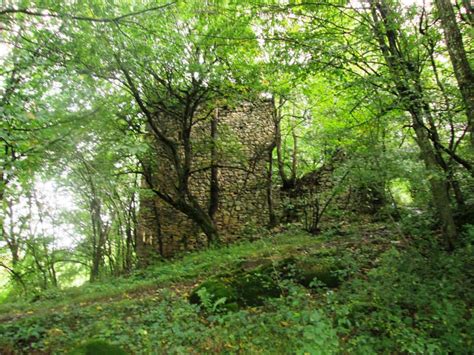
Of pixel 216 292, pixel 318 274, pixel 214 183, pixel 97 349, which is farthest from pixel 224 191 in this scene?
pixel 97 349

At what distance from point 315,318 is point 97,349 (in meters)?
2.08

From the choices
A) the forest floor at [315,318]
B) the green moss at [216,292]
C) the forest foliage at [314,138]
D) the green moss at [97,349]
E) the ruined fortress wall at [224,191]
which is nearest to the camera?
the green moss at [97,349]

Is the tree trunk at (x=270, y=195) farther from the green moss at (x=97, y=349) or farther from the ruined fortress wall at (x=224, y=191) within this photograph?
the green moss at (x=97, y=349)

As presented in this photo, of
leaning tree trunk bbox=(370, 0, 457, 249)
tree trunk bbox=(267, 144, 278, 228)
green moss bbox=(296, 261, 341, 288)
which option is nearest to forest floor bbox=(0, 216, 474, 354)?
green moss bbox=(296, 261, 341, 288)

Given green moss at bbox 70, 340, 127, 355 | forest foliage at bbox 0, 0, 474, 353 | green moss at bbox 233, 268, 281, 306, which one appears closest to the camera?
green moss at bbox 70, 340, 127, 355

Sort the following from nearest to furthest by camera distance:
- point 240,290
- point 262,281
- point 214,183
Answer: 1. point 240,290
2. point 262,281
3. point 214,183

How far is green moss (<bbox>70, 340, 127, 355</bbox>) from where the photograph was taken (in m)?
3.19

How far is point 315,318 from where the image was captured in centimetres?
302

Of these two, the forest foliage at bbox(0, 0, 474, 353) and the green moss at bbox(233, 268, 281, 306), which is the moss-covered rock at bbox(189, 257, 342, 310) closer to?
the green moss at bbox(233, 268, 281, 306)

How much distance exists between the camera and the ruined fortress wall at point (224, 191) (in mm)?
11102

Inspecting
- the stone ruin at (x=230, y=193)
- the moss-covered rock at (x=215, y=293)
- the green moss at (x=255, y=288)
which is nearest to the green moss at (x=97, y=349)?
the moss-covered rock at (x=215, y=293)

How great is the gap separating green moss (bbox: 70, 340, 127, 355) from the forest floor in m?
0.28

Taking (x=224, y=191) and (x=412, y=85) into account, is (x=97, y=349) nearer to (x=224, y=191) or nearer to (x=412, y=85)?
(x=412, y=85)

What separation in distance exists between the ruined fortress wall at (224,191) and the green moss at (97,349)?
7.75m
